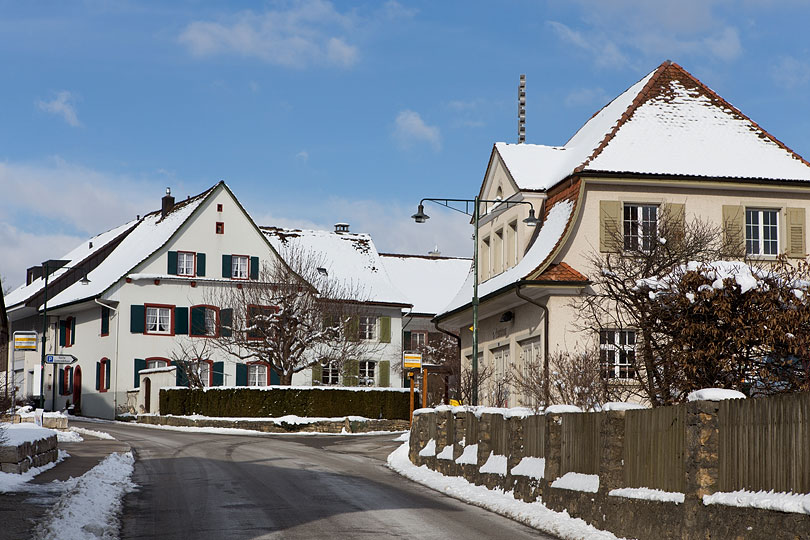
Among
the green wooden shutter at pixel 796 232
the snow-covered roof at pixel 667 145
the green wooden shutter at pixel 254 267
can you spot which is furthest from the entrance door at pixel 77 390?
the green wooden shutter at pixel 796 232

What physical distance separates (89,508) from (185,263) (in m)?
44.1

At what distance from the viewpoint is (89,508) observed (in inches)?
542

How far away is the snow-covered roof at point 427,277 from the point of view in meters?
68.6

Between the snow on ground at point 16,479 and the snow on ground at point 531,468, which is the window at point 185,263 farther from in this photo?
the snow on ground at point 531,468

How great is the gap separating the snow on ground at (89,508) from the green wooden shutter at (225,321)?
111ft

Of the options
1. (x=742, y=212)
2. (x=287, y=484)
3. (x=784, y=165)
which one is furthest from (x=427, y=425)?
(x=784, y=165)

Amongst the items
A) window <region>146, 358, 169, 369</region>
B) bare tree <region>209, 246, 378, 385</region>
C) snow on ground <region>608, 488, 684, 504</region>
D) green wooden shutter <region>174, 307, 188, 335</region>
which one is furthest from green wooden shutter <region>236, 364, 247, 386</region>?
snow on ground <region>608, 488, 684, 504</region>

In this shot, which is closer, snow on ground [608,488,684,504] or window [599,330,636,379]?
snow on ground [608,488,684,504]

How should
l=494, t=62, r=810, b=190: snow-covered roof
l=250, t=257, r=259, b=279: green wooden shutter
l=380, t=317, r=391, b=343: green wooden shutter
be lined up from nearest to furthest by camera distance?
l=494, t=62, r=810, b=190: snow-covered roof → l=250, t=257, r=259, b=279: green wooden shutter → l=380, t=317, r=391, b=343: green wooden shutter

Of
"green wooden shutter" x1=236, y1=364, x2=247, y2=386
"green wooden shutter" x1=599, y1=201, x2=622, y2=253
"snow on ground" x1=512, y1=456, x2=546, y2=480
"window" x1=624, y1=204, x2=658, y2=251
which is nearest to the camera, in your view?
"snow on ground" x1=512, y1=456, x2=546, y2=480

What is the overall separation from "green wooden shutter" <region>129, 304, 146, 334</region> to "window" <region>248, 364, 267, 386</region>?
5934 mm

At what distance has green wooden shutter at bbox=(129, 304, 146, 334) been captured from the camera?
182 feet

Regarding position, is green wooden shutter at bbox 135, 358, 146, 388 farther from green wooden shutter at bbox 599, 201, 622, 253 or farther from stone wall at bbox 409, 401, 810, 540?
stone wall at bbox 409, 401, 810, 540

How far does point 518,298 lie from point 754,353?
13.5 meters
